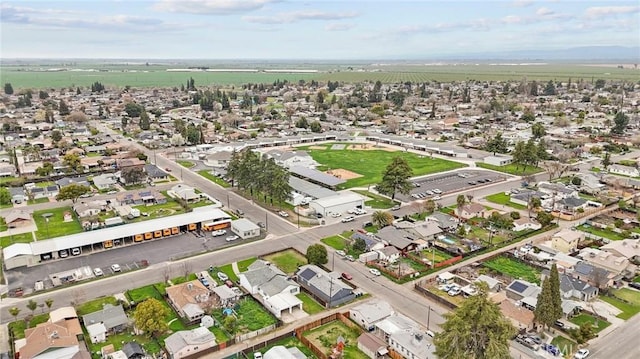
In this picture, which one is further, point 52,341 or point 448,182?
point 448,182

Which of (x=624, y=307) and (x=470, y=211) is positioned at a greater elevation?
(x=470, y=211)

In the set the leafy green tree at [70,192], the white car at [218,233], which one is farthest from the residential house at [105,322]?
the leafy green tree at [70,192]

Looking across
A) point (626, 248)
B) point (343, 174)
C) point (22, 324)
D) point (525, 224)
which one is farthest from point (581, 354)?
point (343, 174)

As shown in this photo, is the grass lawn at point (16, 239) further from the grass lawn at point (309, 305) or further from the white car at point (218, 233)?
the grass lawn at point (309, 305)

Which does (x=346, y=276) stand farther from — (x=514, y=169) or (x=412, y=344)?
(x=514, y=169)

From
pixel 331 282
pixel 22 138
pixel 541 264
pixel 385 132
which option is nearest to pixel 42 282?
pixel 331 282

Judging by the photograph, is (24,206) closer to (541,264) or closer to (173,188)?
(173,188)

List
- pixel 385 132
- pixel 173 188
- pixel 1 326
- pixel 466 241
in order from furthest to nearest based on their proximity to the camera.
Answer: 1. pixel 385 132
2. pixel 173 188
3. pixel 466 241
4. pixel 1 326

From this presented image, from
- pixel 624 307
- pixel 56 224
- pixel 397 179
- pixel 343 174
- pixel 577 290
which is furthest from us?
pixel 343 174
